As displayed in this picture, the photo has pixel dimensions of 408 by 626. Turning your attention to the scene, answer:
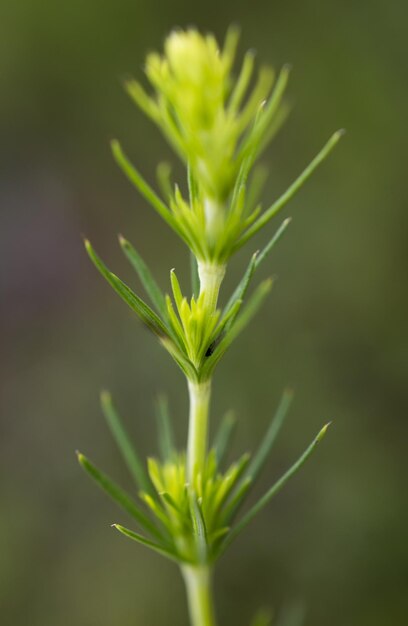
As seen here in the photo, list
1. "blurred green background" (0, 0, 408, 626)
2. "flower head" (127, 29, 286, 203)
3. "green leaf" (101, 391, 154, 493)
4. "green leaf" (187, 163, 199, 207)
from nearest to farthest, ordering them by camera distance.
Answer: "flower head" (127, 29, 286, 203), "green leaf" (187, 163, 199, 207), "green leaf" (101, 391, 154, 493), "blurred green background" (0, 0, 408, 626)

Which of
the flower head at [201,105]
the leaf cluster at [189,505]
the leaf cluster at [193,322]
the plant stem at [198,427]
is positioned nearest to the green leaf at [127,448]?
the leaf cluster at [189,505]

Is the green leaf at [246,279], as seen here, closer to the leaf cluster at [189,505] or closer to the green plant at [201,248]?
the green plant at [201,248]

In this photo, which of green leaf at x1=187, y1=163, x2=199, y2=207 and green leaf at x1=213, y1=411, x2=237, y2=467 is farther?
green leaf at x1=213, y1=411, x2=237, y2=467

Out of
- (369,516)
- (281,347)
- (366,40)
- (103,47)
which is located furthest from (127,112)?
(369,516)

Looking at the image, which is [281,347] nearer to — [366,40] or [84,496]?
→ [84,496]

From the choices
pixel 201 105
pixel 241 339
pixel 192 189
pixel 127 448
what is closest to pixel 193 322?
pixel 192 189

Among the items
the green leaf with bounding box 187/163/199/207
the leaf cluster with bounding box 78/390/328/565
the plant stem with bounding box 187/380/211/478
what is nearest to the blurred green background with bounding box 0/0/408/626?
the leaf cluster with bounding box 78/390/328/565

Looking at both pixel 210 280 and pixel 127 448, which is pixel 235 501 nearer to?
pixel 127 448

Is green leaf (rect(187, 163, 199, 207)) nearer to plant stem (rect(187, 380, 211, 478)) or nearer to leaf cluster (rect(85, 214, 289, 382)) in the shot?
leaf cluster (rect(85, 214, 289, 382))
